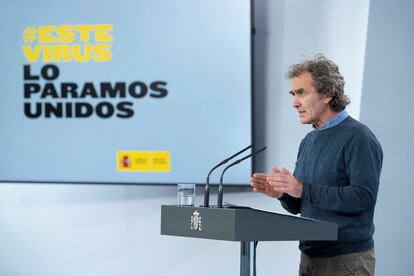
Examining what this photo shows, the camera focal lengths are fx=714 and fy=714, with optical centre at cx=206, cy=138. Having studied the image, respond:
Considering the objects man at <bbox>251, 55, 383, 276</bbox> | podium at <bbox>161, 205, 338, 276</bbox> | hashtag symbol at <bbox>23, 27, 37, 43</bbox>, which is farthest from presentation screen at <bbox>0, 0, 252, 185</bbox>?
podium at <bbox>161, 205, 338, 276</bbox>

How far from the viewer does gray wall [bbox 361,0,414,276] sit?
4.09 meters

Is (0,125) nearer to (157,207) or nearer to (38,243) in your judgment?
(38,243)

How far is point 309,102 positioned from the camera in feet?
9.54

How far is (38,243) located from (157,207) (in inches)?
34.9

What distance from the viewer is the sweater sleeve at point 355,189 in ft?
8.61

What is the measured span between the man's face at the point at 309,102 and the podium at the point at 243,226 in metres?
0.61

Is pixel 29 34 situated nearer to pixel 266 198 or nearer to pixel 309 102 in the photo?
pixel 266 198

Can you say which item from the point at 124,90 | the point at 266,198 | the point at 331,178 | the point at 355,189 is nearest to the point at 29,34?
the point at 124,90

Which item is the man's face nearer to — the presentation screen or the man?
the man

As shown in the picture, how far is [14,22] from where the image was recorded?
464 centimetres

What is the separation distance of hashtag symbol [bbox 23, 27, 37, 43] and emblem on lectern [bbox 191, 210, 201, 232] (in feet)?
8.64

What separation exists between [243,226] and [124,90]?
2399mm

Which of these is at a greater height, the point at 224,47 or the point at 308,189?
the point at 224,47

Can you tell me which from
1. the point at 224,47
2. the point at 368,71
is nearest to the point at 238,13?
the point at 224,47
